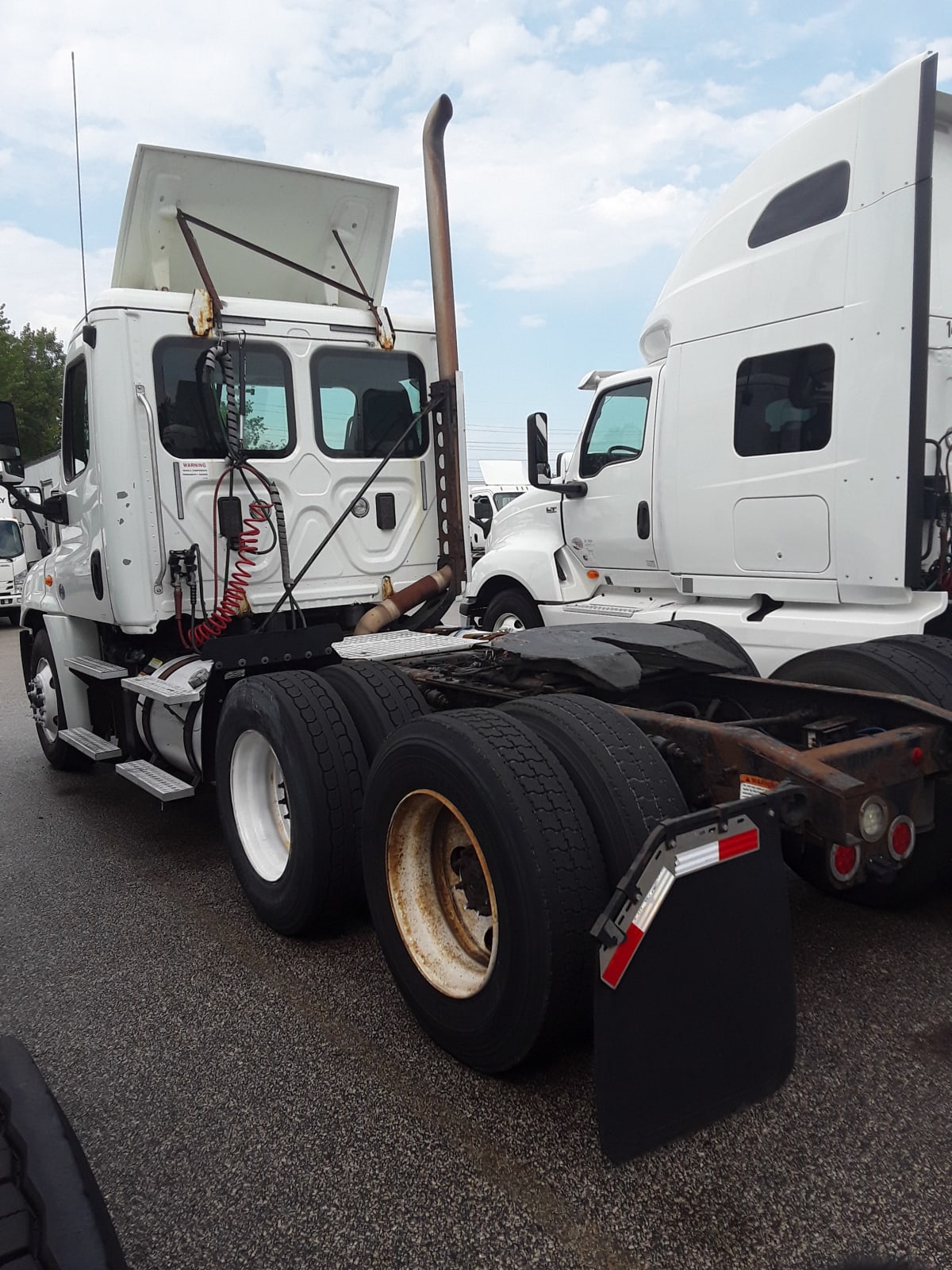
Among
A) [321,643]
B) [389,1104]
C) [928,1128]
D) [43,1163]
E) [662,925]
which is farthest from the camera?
[321,643]

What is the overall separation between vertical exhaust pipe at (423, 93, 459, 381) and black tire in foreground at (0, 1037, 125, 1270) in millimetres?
4643

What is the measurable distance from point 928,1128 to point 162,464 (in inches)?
168

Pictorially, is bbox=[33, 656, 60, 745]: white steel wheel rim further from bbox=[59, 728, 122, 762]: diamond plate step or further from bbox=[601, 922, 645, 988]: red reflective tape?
bbox=[601, 922, 645, 988]: red reflective tape

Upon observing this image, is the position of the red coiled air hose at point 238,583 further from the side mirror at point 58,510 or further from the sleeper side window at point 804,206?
the sleeper side window at point 804,206

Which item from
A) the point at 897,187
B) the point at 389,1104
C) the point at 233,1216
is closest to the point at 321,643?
the point at 389,1104

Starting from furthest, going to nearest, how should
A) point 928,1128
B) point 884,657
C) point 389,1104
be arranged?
point 884,657, point 389,1104, point 928,1128

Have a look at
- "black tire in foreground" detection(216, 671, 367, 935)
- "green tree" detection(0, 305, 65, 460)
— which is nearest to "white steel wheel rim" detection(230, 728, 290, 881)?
"black tire in foreground" detection(216, 671, 367, 935)

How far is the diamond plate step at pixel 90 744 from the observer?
525 cm

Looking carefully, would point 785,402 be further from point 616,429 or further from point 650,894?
point 650,894

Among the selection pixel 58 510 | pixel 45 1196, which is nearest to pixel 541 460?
pixel 58 510

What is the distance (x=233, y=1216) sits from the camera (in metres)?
2.23

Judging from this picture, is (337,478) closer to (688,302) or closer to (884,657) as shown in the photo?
(688,302)

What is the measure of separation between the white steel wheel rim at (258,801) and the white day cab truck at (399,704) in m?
0.01

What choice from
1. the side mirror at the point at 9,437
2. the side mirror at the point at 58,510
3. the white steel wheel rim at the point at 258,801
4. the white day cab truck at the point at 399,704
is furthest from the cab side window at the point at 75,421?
the white steel wheel rim at the point at 258,801
